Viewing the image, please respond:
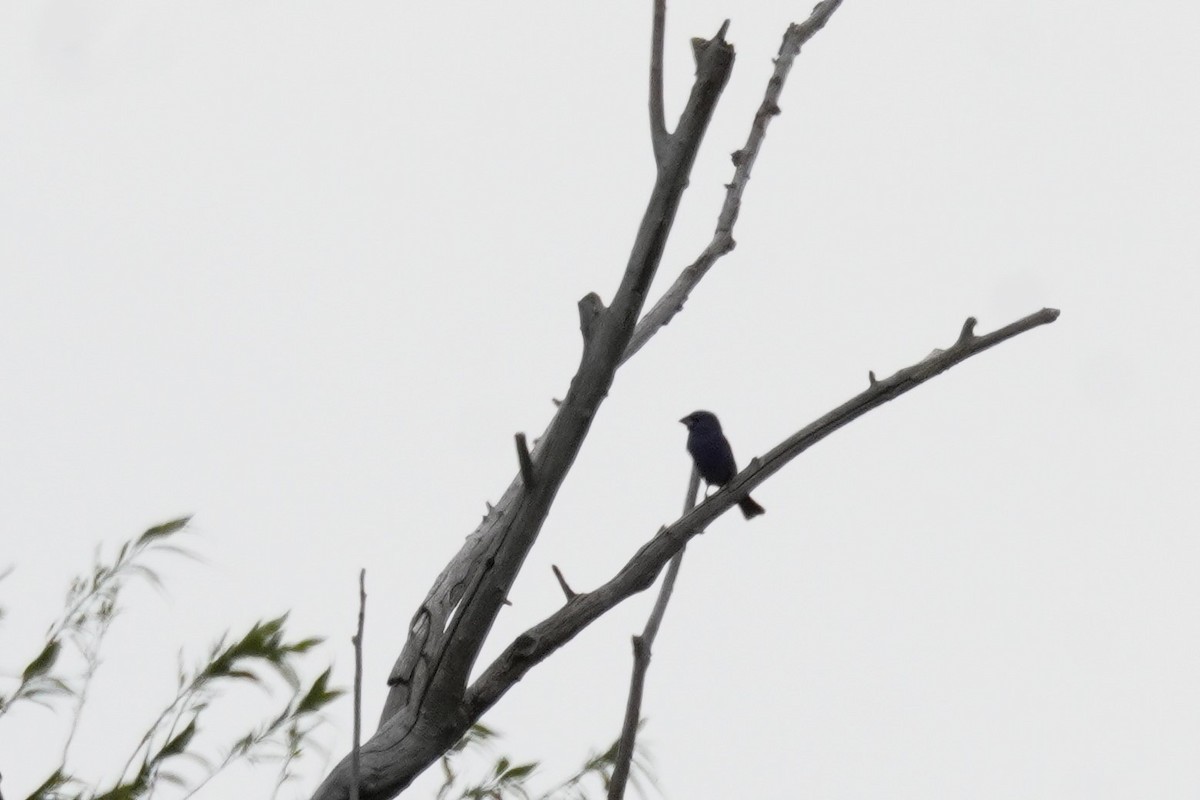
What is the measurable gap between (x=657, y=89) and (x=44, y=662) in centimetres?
233

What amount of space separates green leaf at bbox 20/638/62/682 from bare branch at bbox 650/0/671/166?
221cm

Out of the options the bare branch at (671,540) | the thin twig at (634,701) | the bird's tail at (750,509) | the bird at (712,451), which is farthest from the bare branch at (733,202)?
the bird's tail at (750,509)

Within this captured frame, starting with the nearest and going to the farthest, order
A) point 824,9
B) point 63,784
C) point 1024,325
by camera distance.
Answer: point 63,784 < point 1024,325 < point 824,9

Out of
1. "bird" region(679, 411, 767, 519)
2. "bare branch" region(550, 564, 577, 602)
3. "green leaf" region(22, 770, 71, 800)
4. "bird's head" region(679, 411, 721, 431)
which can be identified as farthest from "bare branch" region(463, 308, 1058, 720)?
"bird's head" region(679, 411, 721, 431)

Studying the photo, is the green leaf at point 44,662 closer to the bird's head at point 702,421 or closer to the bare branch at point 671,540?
the bare branch at point 671,540

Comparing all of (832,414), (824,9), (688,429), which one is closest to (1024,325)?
(832,414)

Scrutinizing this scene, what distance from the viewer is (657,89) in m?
3.50

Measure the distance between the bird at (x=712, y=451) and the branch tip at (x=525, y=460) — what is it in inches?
121

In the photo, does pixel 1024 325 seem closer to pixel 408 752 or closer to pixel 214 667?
pixel 408 752

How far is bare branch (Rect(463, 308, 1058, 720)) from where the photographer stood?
3498mm

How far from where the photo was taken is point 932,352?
12.0 feet

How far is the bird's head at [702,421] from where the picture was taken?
23.6 ft

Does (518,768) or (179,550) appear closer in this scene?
(518,768)

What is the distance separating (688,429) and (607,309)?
3778mm
